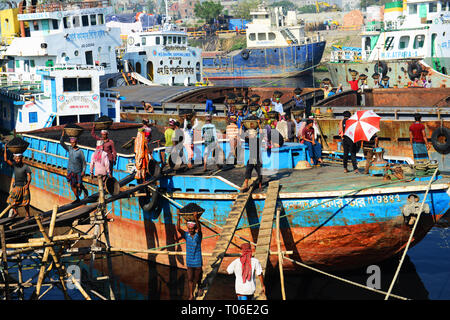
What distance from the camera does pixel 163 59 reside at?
42.2 m

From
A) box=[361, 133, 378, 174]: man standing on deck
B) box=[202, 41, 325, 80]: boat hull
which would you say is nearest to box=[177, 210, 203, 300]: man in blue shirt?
box=[361, 133, 378, 174]: man standing on deck

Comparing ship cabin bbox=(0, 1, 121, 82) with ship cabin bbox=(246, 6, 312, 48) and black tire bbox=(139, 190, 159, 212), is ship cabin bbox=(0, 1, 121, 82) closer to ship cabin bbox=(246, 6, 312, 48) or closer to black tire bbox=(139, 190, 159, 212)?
black tire bbox=(139, 190, 159, 212)

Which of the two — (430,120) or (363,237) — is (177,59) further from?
(363,237)

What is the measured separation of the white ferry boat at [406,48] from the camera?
42.0 metres

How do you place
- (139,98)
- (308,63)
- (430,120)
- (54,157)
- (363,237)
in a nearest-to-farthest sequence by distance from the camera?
(363,237) < (54,157) < (430,120) < (139,98) < (308,63)

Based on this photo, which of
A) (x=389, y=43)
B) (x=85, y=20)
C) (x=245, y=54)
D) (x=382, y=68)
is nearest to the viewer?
(x=85, y=20)

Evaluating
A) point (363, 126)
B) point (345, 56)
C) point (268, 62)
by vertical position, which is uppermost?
point (345, 56)

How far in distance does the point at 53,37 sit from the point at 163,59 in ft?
33.5

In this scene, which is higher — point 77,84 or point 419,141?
point 77,84

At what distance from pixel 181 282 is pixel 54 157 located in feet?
25.5

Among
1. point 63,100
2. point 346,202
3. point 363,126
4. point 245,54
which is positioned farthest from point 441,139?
point 245,54

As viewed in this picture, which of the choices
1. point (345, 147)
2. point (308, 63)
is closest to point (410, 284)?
point (345, 147)

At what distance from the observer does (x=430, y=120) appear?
83.3 feet

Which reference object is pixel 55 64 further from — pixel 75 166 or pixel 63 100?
pixel 75 166
